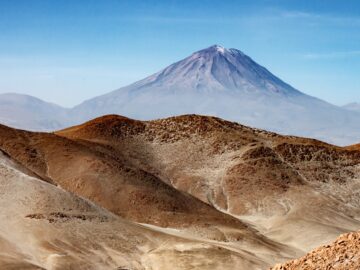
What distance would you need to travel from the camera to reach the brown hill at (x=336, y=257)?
2231 centimetres

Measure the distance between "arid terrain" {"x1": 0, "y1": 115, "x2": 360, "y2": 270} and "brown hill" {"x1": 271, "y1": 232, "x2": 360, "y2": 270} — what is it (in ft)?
108

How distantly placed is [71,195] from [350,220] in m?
52.2

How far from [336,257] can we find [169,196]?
6641 centimetres

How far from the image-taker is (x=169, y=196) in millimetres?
88688

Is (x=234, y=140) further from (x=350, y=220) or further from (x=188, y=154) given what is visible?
(x=350, y=220)

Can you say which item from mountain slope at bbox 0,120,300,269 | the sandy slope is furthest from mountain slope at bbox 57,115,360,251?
the sandy slope

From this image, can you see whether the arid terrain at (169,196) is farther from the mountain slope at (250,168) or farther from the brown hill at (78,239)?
the mountain slope at (250,168)

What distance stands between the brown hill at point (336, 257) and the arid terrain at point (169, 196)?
3286 centimetres

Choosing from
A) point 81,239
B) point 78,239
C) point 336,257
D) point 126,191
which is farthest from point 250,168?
point 336,257

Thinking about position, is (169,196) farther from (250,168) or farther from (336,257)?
(336,257)

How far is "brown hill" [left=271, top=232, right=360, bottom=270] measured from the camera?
2231 centimetres

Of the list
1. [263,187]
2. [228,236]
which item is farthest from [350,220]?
[228,236]

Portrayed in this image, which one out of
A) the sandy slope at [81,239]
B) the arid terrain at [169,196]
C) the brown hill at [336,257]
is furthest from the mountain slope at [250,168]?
the brown hill at [336,257]

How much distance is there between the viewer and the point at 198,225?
8050 cm
